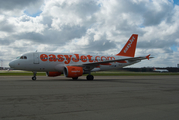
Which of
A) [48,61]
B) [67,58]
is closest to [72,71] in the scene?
[67,58]

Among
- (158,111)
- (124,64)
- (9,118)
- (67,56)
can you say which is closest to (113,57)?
(124,64)

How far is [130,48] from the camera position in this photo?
31.1 metres

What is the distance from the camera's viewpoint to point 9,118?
525cm

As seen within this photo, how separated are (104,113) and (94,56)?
22.0 meters

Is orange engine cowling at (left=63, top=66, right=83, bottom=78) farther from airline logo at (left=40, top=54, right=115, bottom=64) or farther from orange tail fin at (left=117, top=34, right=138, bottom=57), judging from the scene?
orange tail fin at (left=117, top=34, right=138, bottom=57)

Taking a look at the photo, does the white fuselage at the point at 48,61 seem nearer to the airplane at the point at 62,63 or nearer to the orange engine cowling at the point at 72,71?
the airplane at the point at 62,63

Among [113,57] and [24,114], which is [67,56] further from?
[24,114]

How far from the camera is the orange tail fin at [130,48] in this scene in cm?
3095

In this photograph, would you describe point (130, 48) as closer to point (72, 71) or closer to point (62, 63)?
point (62, 63)

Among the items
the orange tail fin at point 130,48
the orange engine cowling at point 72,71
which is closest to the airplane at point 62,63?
the orange engine cowling at point 72,71

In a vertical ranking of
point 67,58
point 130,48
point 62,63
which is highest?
point 130,48

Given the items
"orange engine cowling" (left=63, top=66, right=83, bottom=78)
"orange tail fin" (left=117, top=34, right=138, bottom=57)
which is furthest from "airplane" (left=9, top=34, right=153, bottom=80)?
"orange tail fin" (left=117, top=34, right=138, bottom=57)

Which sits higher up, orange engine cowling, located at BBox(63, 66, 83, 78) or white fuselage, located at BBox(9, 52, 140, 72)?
white fuselage, located at BBox(9, 52, 140, 72)

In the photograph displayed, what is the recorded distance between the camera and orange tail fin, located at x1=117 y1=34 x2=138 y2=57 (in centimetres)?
3095
